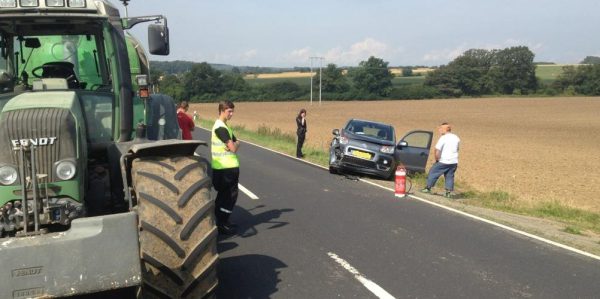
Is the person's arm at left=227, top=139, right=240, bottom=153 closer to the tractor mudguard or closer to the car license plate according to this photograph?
the tractor mudguard

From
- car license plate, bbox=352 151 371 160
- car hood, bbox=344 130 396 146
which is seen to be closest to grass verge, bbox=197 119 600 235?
car hood, bbox=344 130 396 146

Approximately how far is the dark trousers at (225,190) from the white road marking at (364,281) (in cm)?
172

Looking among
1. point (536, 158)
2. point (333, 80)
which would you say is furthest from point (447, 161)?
point (333, 80)

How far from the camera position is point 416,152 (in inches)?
595

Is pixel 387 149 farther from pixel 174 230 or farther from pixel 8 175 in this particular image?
pixel 8 175

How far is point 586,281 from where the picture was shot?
6.00m

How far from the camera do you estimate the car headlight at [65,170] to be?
3.84 m

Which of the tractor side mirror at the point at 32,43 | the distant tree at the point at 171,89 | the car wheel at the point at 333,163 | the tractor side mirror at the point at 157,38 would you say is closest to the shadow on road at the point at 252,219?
the tractor side mirror at the point at 157,38

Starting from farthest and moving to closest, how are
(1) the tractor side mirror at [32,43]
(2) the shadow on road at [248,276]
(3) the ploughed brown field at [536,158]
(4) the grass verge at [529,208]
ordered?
(3) the ploughed brown field at [536,158], (4) the grass verge at [529,208], (2) the shadow on road at [248,276], (1) the tractor side mirror at [32,43]

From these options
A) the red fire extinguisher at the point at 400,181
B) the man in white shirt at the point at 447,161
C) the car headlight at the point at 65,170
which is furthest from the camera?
the man in white shirt at the point at 447,161

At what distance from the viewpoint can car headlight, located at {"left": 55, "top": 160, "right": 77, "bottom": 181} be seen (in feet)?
12.6

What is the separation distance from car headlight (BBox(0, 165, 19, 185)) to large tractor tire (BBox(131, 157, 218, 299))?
0.81 metres

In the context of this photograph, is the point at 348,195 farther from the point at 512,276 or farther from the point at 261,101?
the point at 261,101

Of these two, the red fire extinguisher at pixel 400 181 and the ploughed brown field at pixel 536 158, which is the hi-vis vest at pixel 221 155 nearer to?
the red fire extinguisher at pixel 400 181
